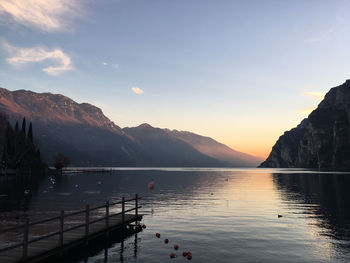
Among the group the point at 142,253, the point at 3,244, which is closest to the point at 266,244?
the point at 142,253

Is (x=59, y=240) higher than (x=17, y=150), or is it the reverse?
(x=17, y=150)

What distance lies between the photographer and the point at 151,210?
48.0m

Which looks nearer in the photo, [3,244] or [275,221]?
[3,244]

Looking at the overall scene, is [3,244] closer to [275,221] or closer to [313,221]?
[275,221]

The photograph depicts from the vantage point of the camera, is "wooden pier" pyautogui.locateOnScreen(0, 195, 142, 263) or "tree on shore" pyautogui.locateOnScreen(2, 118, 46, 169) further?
"tree on shore" pyautogui.locateOnScreen(2, 118, 46, 169)

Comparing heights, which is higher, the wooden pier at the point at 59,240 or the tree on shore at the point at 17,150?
the tree on shore at the point at 17,150

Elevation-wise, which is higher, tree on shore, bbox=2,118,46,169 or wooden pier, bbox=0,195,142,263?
tree on shore, bbox=2,118,46,169

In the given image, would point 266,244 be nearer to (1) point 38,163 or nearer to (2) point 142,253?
(2) point 142,253

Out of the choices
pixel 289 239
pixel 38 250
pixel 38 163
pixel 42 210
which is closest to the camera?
pixel 38 250

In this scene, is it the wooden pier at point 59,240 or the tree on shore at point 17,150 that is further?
the tree on shore at point 17,150

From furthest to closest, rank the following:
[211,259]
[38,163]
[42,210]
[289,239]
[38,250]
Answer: [38,163] < [42,210] < [289,239] < [211,259] < [38,250]

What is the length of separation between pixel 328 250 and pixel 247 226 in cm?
1112

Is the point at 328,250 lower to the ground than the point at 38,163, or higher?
lower

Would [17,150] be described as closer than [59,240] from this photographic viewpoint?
No
